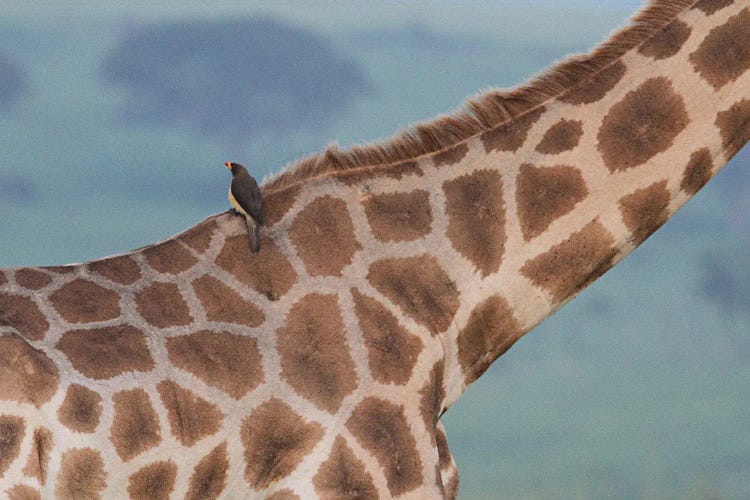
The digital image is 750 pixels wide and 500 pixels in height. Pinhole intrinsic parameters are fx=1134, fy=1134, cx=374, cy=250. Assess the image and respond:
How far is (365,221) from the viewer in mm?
6309

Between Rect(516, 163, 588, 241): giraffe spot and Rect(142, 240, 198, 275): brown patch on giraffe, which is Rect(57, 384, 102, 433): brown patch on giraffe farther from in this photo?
Rect(516, 163, 588, 241): giraffe spot

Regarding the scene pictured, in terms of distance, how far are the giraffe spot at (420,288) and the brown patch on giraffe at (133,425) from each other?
1390 mm

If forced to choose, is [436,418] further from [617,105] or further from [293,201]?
[617,105]

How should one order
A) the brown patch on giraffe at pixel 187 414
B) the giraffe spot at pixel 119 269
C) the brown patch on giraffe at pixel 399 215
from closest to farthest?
1. the brown patch on giraffe at pixel 187 414
2. the giraffe spot at pixel 119 269
3. the brown patch on giraffe at pixel 399 215

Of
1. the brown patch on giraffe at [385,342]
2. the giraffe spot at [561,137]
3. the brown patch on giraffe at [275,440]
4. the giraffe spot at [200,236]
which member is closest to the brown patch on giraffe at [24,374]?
the brown patch on giraffe at [275,440]

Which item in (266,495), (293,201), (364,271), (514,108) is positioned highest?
(514,108)

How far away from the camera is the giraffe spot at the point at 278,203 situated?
6.32 meters

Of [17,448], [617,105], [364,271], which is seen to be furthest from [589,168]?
[17,448]

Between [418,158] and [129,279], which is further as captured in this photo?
[418,158]

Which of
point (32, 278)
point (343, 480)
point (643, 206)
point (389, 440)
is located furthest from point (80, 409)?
point (643, 206)

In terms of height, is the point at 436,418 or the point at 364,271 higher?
the point at 364,271

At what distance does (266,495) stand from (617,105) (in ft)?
9.64

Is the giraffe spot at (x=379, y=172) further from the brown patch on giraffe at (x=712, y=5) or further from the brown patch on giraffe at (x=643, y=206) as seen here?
the brown patch on giraffe at (x=712, y=5)

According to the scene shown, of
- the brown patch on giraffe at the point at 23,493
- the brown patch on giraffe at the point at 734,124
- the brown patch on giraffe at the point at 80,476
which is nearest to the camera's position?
the brown patch on giraffe at the point at 23,493
